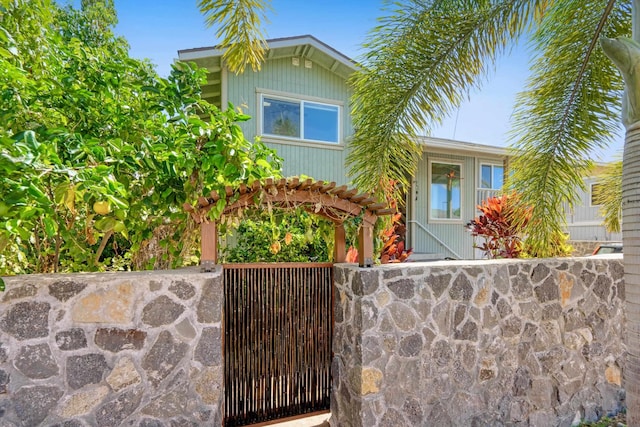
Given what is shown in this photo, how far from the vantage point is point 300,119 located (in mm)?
9234

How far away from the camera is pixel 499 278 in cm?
411

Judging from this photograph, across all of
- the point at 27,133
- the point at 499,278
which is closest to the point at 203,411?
the point at 27,133

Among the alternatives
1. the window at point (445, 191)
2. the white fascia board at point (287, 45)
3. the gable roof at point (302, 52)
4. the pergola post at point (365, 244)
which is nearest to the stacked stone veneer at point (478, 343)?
the pergola post at point (365, 244)

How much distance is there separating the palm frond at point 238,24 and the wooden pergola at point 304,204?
6.26ft

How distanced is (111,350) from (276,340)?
4.86 ft

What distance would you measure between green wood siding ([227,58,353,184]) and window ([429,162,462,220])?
11.6 feet

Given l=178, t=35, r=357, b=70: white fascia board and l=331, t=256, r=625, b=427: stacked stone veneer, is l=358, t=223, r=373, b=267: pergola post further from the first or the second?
l=178, t=35, r=357, b=70: white fascia board

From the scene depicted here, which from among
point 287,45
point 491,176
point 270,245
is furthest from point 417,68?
point 491,176

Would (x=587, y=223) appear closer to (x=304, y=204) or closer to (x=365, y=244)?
(x=365, y=244)

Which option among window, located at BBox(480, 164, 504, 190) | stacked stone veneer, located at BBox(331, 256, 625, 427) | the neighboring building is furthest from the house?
the neighboring building

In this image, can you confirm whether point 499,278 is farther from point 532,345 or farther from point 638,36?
point 638,36

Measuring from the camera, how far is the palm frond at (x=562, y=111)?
14.6 ft

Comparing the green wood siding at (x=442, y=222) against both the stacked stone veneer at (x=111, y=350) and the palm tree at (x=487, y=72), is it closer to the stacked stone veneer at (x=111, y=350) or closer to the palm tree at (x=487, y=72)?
the palm tree at (x=487, y=72)

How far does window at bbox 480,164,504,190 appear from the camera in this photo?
40.2ft
